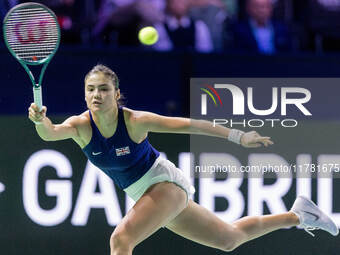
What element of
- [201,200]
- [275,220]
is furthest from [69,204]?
[275,220]

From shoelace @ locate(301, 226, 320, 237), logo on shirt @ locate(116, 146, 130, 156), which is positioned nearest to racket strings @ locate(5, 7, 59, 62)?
logo on shirt @ locate(116, 146, 130, 156)

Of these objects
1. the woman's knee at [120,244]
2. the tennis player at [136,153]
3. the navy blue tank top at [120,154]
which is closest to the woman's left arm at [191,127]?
the tennis player at [136,153]

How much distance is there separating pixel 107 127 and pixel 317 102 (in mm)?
2252

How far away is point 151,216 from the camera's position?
16.3 ft

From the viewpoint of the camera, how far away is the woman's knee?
4829 millimetres

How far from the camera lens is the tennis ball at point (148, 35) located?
6967 mm

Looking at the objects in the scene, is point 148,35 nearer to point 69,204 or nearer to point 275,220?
point 69,204

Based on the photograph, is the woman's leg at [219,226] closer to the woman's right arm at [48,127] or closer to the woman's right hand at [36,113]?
the woman's right arm at [48,127]

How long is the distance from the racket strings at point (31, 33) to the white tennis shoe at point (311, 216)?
231cm

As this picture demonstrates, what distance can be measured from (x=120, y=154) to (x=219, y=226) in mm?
947

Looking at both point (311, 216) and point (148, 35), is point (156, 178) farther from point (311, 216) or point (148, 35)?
point (148, 35)

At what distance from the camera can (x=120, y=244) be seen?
15.9ft

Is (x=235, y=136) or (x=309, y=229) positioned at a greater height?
(x=235, y=136)

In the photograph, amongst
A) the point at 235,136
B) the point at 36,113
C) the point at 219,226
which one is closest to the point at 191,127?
the point at 235,136
